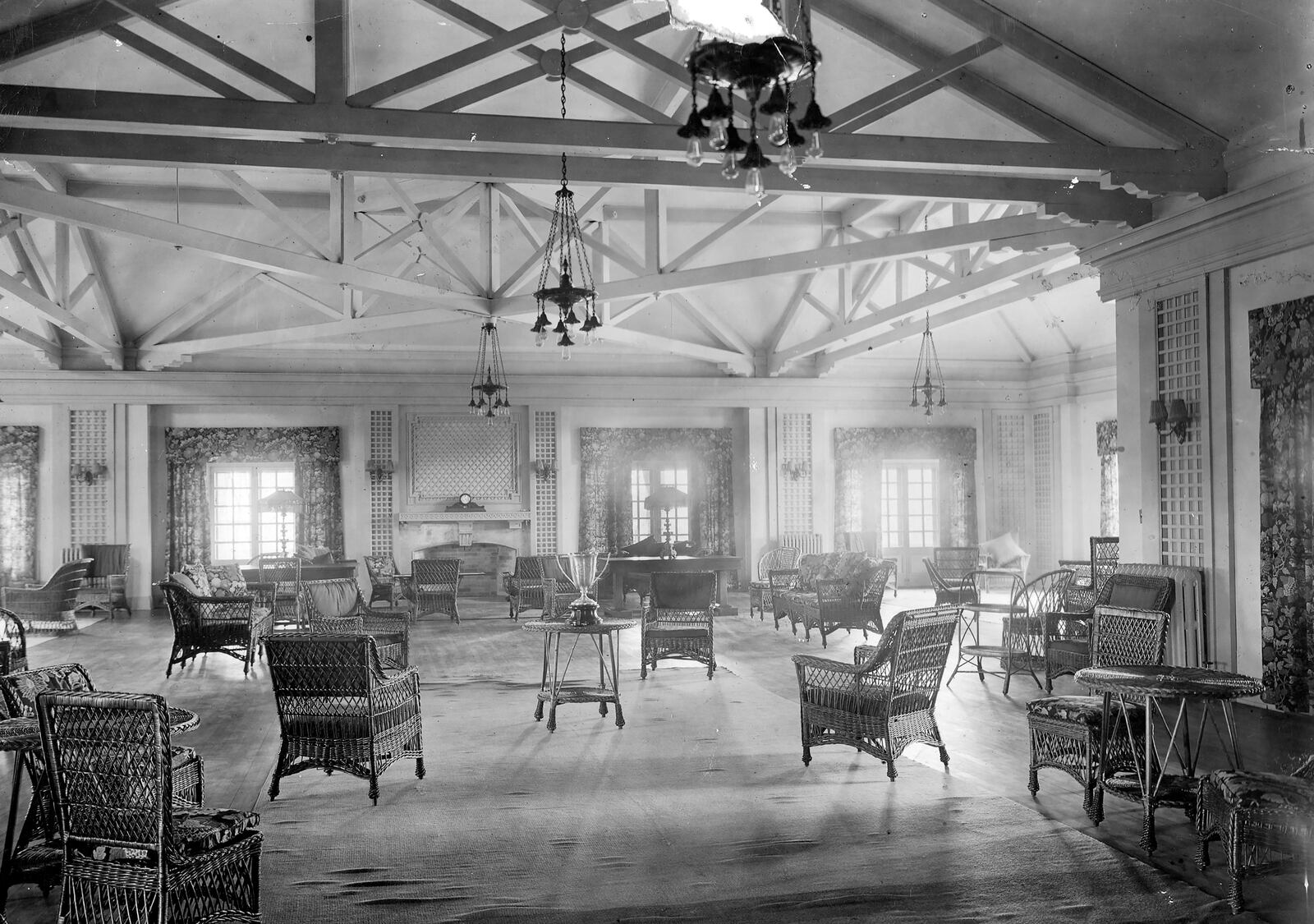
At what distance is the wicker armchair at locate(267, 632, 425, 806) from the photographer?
181 inches

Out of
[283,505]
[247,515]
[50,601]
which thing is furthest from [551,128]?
[247,515]

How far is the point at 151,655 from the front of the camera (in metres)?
9.08

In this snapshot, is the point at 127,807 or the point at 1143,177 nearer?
the point at 127,807

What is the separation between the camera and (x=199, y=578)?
9320mm

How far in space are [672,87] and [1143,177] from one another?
15.4 ft

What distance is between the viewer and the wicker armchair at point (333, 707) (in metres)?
4.61

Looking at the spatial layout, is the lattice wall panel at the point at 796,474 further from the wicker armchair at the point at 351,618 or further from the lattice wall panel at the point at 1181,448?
the lattice wall panel at the point at 1181,448

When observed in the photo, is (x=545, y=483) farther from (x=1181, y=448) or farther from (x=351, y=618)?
(x=1181, y=448)

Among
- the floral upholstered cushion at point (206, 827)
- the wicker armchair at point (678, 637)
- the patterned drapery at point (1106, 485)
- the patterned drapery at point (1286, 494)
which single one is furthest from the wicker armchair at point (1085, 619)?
the patterned drapery at point (1106, 485)

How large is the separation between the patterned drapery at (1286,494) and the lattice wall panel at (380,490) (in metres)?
11.0

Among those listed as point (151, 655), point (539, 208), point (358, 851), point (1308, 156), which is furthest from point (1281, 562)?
point (151, 655)

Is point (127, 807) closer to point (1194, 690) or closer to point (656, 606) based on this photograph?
point (1194, 690)

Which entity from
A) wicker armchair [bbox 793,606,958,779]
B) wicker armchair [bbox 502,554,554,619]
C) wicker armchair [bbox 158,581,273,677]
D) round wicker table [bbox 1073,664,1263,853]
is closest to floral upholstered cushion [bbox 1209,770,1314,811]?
round wicker table [bbox 1073,664,1263,853]

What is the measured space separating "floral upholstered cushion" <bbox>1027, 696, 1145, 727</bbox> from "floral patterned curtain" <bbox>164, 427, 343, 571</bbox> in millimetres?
11030
